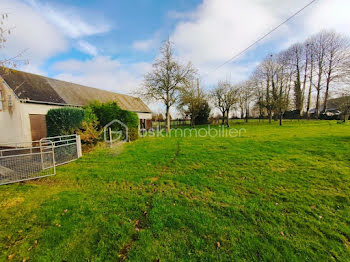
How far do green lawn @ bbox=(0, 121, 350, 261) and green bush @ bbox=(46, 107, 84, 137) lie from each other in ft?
10.8

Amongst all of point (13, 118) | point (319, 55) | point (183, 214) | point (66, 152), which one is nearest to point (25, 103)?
point (13, 118)

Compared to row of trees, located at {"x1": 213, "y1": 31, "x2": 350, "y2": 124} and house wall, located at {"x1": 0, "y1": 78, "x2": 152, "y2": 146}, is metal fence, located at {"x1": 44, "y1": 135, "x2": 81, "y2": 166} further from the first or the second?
row of trees, located at {"x1": 213, "y1": 31, "x2": 350, "y2": 124}

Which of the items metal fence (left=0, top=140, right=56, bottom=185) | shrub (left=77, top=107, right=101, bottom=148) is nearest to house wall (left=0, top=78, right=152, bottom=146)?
shrub (left=77, top=107, right=101, bottom=148)

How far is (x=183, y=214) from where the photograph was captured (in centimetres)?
270

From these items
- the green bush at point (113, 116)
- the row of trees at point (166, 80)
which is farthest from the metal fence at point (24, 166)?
the row of trees at point (166, 80)

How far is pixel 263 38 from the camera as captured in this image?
6859mm

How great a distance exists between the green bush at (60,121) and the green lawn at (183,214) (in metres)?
3.28

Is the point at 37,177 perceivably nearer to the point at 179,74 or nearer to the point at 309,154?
the point at 309,154

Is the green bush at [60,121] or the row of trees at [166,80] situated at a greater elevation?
the row of trees at [166,80]

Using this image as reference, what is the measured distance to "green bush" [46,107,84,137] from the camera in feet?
23.3

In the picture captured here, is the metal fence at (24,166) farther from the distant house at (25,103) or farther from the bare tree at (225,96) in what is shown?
the bare tree at (225,96)

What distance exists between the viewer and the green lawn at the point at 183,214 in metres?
1.99

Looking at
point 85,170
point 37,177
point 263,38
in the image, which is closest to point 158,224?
point 85,170

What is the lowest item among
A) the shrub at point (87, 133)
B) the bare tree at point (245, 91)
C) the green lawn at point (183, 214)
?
the green lawn at point (183, 214)
